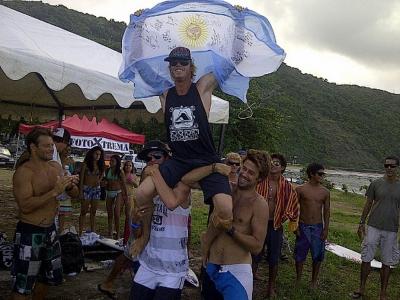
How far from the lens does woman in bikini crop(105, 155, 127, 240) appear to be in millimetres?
8422

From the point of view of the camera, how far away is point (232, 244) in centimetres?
323

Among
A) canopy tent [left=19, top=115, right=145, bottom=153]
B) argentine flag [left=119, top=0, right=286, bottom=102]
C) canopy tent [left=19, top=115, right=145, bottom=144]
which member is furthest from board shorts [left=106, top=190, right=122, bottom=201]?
canopy tent [left=19, top=115, right=145, bottom=144]

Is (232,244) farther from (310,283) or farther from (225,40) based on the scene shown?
(310,283)

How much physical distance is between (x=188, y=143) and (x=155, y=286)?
94 centimetres

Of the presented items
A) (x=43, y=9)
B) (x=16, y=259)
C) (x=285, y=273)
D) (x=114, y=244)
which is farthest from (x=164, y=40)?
(x=43, y=9)

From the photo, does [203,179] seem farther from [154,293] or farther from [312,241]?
[312,241]

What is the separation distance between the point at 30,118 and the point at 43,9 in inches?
3505

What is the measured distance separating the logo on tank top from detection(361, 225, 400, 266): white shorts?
13.1 ft

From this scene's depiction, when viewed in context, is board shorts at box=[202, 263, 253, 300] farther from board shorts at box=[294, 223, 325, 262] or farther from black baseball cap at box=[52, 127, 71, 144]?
black baseball cap at box=[52, 127, 71, 144]

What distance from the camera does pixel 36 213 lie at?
3.72 metres

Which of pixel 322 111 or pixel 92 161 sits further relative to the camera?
pixel 322 111

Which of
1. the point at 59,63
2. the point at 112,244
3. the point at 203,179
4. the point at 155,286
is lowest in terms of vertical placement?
the point at 112,244

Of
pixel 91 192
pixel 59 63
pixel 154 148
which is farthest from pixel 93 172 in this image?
pixel 154 148

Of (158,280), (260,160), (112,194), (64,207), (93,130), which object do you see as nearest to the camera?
(158,280)
